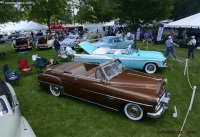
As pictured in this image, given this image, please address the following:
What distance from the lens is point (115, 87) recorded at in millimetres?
5562

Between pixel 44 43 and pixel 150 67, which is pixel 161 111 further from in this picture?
pixel 44 43

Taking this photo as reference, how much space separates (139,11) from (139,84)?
9995 mm

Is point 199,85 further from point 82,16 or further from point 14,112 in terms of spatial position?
point 82,16

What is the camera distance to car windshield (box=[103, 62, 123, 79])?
6.00m

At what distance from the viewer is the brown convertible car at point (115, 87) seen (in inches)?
204

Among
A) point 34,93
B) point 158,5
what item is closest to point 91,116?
point 34,93

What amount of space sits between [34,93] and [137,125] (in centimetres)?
449

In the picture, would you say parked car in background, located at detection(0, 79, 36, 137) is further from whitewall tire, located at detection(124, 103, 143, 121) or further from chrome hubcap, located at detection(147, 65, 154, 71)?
chrome hubcap, located at detection(147, 65, 154, 71)

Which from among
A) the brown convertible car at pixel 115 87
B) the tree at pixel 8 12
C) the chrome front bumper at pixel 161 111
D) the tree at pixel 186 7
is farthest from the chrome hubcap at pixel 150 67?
the tree at pixel 186 7

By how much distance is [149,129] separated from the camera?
5.12m

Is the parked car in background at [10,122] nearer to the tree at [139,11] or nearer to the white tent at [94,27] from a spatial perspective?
the tree at [139,11]

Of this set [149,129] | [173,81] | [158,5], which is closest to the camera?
[149,129]

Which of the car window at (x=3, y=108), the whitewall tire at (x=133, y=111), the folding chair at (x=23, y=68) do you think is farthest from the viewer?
the folding chair at (x=23, y=68)

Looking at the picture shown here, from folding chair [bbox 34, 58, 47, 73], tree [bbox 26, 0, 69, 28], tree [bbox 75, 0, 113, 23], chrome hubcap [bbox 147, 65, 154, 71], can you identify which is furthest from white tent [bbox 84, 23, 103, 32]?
chrome hubcap [bbox 147, 65, 154, 71]
